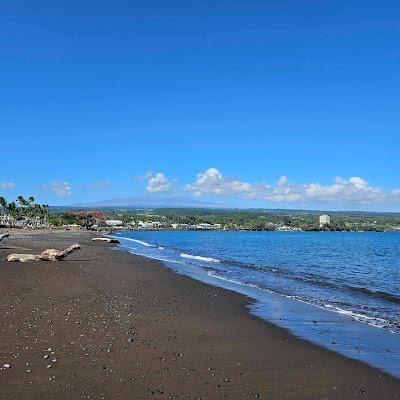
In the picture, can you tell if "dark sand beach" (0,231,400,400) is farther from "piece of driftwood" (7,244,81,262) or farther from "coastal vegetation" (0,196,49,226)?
"coastal vegetation" (0,196,49,226)

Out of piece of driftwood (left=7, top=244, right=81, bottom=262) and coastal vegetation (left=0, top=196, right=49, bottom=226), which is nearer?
piece of driftwood (left=7, top=244, right=81, bottom=262)

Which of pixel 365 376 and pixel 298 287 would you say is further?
pixel 298 287

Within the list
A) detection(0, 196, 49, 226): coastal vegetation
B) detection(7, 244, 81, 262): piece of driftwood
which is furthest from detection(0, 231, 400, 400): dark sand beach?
detection(0, 196, 49, 226): coastal vegetation

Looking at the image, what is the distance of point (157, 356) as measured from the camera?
10094mm

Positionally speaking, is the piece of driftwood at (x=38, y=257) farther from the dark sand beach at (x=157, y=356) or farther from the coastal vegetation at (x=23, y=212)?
the coastal vegetation at (x=23, y=212)

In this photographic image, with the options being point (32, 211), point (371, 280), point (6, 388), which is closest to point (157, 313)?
point (6, 388)

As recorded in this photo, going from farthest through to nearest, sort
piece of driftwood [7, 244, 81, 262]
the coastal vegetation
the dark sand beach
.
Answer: the coastal vegetation, piece of driftwood [7, 244, 81, 262], the dark sand beach

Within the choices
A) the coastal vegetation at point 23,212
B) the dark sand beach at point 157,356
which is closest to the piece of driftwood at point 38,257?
the dark sand beach at point 157,356

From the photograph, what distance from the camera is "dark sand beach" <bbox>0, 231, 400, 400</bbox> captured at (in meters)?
8.08

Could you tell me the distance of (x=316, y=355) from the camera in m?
11.0

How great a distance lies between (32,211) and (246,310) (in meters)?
181

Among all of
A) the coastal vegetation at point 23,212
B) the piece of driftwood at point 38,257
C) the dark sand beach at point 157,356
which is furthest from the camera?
the coastal vegetation at point 23,212

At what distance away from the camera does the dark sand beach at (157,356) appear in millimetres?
8078

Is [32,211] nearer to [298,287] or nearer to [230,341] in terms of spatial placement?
[298,287]
